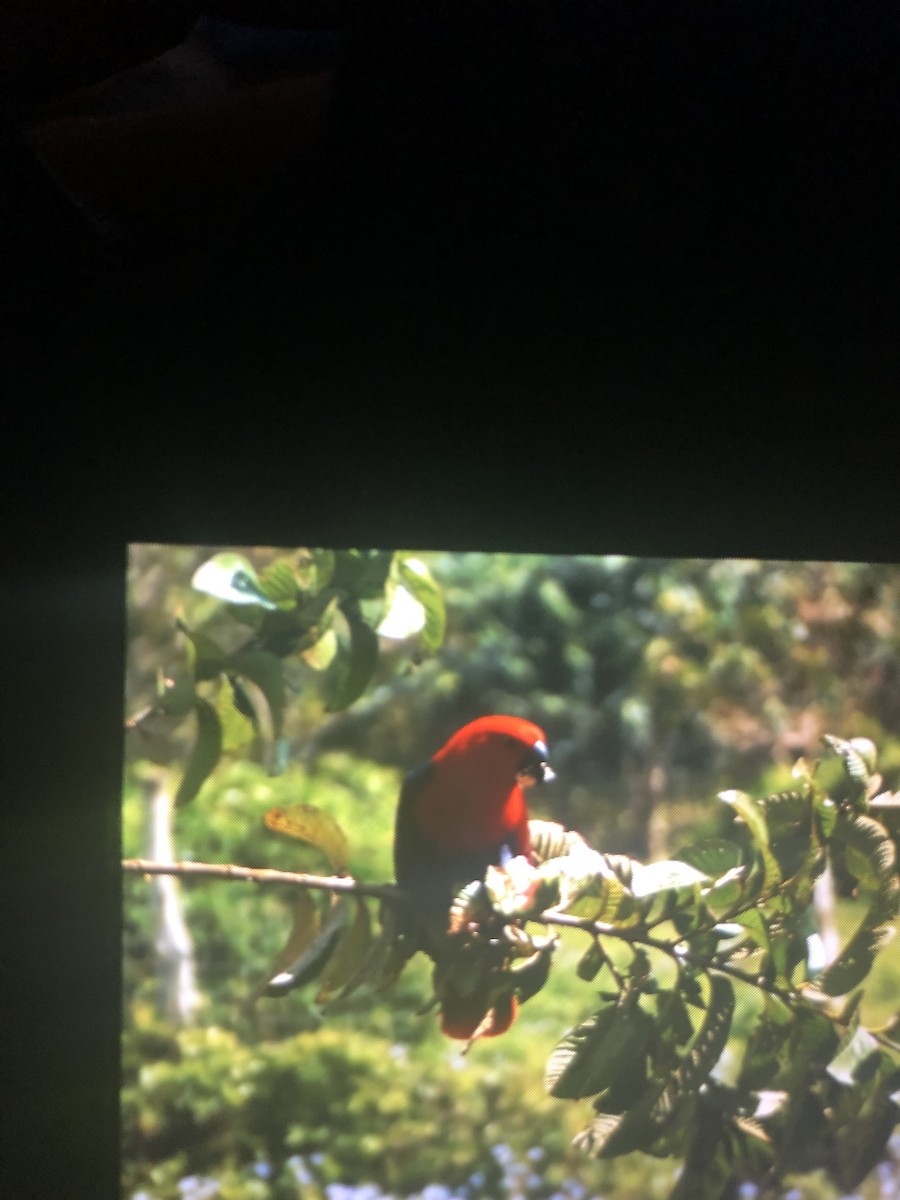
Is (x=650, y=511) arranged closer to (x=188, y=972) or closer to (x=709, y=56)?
(x=709, y=56)

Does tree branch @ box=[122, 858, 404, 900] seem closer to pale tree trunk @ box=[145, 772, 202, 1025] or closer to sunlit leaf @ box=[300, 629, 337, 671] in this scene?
pale tree trunk @ box=[145, 772, 202, 1025]

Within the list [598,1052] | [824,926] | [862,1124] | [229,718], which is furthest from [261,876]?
[862,1124]

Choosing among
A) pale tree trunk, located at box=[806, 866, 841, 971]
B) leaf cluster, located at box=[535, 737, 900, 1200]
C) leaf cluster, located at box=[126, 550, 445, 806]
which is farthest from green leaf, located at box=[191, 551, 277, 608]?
pale tree trunk, located at box=[806, 866, 841, 971]

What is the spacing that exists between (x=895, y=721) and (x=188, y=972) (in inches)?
37.4

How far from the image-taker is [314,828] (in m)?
1.56

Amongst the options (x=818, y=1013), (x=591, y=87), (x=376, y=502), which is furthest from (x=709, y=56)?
(x=818, y=1013)

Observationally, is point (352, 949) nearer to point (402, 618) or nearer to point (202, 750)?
point (202, 750)

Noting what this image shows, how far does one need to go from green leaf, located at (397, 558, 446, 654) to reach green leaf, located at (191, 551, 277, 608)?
175 millimetres

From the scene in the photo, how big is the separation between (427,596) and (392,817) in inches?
11.1

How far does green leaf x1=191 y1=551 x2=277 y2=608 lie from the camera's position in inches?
63.6

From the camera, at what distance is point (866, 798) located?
1602 mm

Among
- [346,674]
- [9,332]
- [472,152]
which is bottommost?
[346,674]

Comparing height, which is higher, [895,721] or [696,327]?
[696,327]

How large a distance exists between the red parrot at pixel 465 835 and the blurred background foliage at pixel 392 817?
0.07 feet
